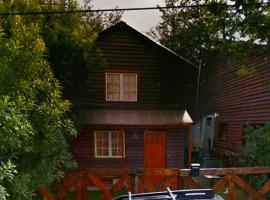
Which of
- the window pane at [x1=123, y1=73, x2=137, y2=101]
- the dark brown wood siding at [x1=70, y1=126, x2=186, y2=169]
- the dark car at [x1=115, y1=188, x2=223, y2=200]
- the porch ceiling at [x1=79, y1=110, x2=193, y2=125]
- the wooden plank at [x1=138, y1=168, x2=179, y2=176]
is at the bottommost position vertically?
the dark brown wood siding at [x1=70, y1=126, x2=186, y2=169]

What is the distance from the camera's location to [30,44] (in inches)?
207

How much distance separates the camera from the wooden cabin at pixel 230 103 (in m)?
13.0

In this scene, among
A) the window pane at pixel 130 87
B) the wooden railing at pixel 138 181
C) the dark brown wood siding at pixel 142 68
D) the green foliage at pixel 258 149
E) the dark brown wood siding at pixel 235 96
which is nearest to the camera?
the wooden railing at pixel 138 181

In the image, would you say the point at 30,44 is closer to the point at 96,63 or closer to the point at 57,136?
the point at 57,136

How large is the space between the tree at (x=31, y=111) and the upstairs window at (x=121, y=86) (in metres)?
7.31

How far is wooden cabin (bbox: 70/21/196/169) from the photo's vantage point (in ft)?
43.2

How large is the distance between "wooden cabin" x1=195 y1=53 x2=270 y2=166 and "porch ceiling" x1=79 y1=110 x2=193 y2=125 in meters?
3.02

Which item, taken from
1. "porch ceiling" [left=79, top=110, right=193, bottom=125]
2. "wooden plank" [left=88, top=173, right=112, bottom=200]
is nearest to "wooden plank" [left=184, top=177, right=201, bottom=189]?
"wooden plank" [left=88, top=173, right=112, bottom=200]

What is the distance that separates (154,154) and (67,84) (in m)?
5.14

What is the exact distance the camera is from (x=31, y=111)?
5438 millimetres

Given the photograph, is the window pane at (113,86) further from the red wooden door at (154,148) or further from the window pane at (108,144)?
the red wooden door at (154,148)

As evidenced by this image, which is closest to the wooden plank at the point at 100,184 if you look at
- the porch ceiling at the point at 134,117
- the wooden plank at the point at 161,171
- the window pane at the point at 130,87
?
the wooden plank at the point at 161,171

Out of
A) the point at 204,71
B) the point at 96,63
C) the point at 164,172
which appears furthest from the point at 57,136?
the point at 204,71

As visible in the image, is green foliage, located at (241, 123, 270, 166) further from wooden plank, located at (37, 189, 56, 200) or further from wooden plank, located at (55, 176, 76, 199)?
wooden plank, located at (37, 189, 56, 200)
